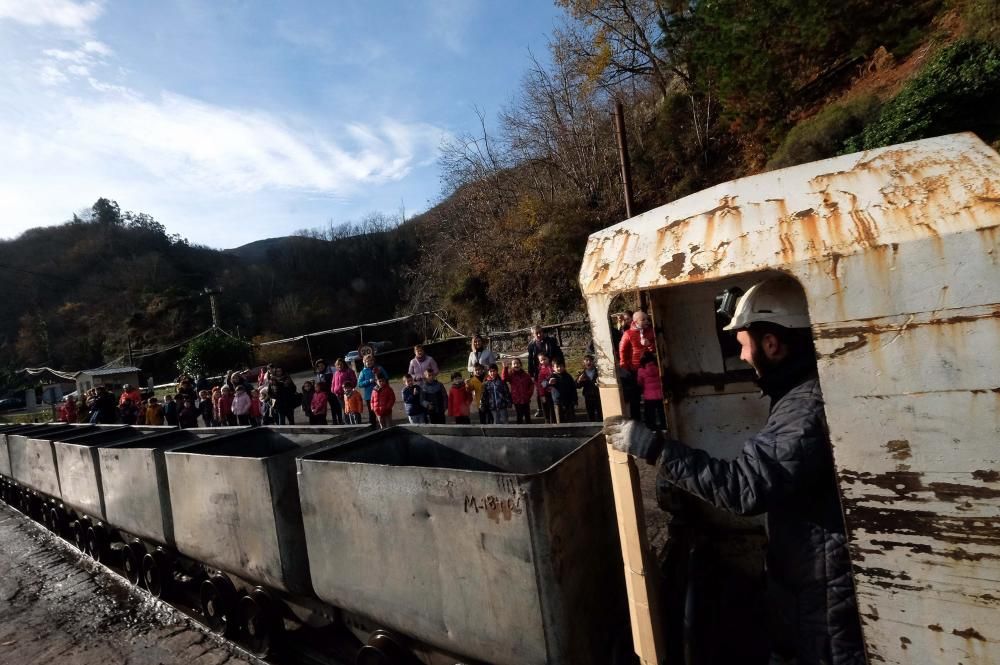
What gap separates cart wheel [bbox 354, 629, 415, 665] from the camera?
2.81m

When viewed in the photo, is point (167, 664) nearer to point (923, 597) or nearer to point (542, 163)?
point (923, 597)

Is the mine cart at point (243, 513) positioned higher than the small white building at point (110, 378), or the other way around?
the small white building at point (110, 378)

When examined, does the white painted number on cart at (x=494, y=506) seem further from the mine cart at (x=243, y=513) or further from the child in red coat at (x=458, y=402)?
the child in red coat at (x=458, y=402)

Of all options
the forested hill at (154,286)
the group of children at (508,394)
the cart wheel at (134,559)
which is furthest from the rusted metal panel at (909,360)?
the forested hill at (154,286)

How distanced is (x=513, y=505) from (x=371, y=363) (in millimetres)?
8179

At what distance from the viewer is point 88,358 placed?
54594 millimetres

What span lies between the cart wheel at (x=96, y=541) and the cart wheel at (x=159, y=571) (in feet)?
4.68

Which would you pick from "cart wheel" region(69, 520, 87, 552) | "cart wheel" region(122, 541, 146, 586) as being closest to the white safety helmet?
"cart wheel" region(122, 541, 146, 586)

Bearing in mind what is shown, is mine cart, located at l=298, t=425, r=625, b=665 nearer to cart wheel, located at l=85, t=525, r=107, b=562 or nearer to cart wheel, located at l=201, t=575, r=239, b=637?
cart wheel, located at l=201, t=575, r=239, b=637

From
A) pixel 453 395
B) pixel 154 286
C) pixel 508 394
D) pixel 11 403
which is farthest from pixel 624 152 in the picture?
pixel 154 286

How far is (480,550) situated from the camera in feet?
7.84

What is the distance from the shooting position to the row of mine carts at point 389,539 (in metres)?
2.31

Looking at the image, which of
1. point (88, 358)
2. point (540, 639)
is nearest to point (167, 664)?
point (540, 639)

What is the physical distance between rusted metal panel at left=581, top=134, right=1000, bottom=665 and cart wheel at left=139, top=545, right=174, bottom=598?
5252 mm
